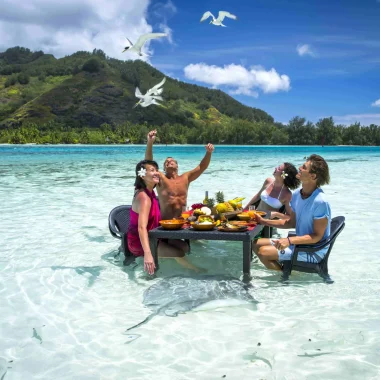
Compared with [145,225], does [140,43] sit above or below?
above

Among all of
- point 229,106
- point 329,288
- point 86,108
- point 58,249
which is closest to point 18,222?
point 58,249

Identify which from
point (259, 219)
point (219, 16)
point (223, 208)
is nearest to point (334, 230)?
point (259, 219)

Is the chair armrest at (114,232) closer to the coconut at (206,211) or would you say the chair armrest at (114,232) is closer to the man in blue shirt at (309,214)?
the coconut at (206,211)

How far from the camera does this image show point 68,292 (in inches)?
192

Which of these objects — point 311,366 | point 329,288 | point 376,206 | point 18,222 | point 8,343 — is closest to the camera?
point 311,366

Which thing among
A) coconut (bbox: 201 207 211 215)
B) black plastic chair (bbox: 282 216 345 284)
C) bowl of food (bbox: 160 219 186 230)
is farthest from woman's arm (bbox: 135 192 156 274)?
black plastic chair (bbox: 282 216 345 284)

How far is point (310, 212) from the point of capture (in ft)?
15.3

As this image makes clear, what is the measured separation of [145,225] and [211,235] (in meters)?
0.80

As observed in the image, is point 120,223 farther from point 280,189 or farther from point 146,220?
point 280,189

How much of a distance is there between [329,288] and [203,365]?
2.14 m

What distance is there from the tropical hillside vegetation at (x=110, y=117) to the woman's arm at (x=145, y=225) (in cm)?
11384

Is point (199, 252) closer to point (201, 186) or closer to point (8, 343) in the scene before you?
point (8, 343)

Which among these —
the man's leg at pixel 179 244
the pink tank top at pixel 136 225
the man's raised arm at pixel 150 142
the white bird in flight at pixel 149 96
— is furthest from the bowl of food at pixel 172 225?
the white bird in flight at pixel 149 96

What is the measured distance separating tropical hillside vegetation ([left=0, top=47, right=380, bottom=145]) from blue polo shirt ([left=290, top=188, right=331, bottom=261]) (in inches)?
4507
